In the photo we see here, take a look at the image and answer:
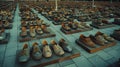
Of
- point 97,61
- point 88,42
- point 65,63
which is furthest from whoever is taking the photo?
point 88,42

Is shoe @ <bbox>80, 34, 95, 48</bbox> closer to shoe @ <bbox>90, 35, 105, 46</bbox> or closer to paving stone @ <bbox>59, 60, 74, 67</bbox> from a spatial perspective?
shoe @ <bbox>90, 35, 105, 46</bbox>

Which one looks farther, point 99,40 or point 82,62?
point 99,40

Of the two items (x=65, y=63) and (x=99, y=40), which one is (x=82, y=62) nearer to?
(x=65, y=63)

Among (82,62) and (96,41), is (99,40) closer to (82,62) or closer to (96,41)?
(96,41)

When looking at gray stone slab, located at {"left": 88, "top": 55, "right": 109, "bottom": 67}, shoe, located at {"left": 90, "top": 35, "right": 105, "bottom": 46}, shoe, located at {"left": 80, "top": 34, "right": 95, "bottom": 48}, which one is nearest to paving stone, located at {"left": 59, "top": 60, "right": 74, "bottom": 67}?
gray stone slab, located at {"left": 88, "top": 55, "right": 109, "bottom": 67}

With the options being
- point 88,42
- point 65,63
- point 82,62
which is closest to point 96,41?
point 88,42

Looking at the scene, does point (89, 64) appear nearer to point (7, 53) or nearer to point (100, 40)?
point (100, 40)

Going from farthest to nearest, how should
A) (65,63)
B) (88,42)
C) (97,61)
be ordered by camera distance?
(88,42) < (97,61) < (65,63)

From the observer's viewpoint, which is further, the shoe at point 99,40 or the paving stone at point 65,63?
the shoe at point 99,40

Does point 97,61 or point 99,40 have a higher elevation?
point 99,40

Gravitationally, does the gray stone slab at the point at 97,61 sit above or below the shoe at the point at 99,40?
below

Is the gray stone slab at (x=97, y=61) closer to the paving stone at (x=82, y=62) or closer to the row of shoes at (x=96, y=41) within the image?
the paving stone at (x=82, y=62)

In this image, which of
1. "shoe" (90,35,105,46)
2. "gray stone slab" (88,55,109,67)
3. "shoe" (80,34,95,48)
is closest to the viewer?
"gray stone slab" (88,55,109,67)

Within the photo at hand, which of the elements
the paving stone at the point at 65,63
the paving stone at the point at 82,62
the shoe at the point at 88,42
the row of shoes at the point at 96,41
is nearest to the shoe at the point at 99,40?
the row of shoes at the point at 96,41
